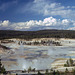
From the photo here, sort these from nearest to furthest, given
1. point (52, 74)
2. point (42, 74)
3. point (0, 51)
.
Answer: point (52, 74) < point (42, 74) < point (0, 51)

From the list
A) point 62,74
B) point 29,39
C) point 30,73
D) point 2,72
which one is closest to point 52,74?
point 62,74

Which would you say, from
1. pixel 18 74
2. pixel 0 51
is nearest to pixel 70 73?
pixel 18 74

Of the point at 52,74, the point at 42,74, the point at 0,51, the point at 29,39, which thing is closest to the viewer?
the point at 52,74

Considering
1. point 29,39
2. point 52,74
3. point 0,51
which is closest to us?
point 52,74

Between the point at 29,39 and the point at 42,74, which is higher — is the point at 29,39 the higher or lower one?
the higher one

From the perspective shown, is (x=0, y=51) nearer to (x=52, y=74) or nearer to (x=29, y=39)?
(x=52, y=74)

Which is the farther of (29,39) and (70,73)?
(29,39)

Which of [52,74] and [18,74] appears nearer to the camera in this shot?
[52,74]

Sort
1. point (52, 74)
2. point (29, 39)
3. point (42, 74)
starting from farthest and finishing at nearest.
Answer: point (29, 39)
point (42, 74)
point (52, 74)

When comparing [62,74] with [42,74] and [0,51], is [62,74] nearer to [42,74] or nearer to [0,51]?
[42,74]
